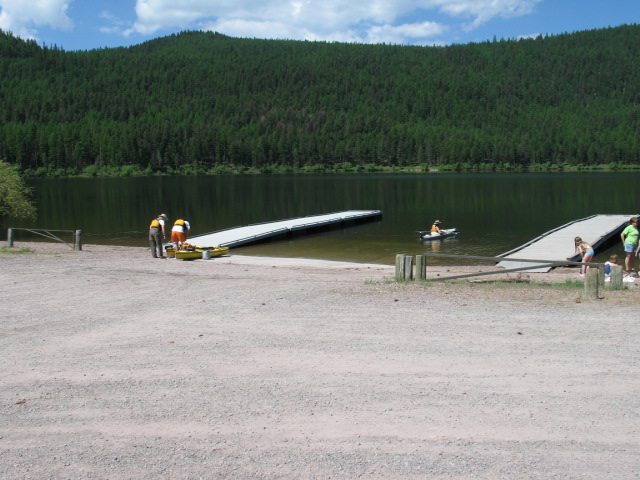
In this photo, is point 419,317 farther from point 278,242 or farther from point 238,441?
point 278,242

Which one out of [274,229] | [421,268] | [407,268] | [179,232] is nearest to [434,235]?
[274,229]

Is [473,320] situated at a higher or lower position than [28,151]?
lower

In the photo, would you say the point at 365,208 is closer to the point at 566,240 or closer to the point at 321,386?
the point at 566,240

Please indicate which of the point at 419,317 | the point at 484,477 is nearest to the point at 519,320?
the point at 419,317

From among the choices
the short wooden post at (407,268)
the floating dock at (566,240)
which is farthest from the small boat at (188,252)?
the floating dock at (566,240)

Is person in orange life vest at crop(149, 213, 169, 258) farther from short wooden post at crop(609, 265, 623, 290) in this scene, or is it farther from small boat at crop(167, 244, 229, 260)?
short wooden post at crop(609, 265, 623, 290)

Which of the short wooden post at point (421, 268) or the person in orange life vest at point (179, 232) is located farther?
the person in orange life vest at point (179, 232)

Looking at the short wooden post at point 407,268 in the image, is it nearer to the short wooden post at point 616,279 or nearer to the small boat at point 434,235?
the short wooden post at point 616,279

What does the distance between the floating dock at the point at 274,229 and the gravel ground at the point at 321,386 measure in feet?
57.5

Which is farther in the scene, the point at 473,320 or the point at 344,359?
the point at 473,320

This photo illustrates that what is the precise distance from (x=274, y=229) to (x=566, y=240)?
15.3 m

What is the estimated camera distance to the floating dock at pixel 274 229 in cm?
3162

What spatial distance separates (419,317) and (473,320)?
0.97 meters

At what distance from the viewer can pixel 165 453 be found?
20.3ft
